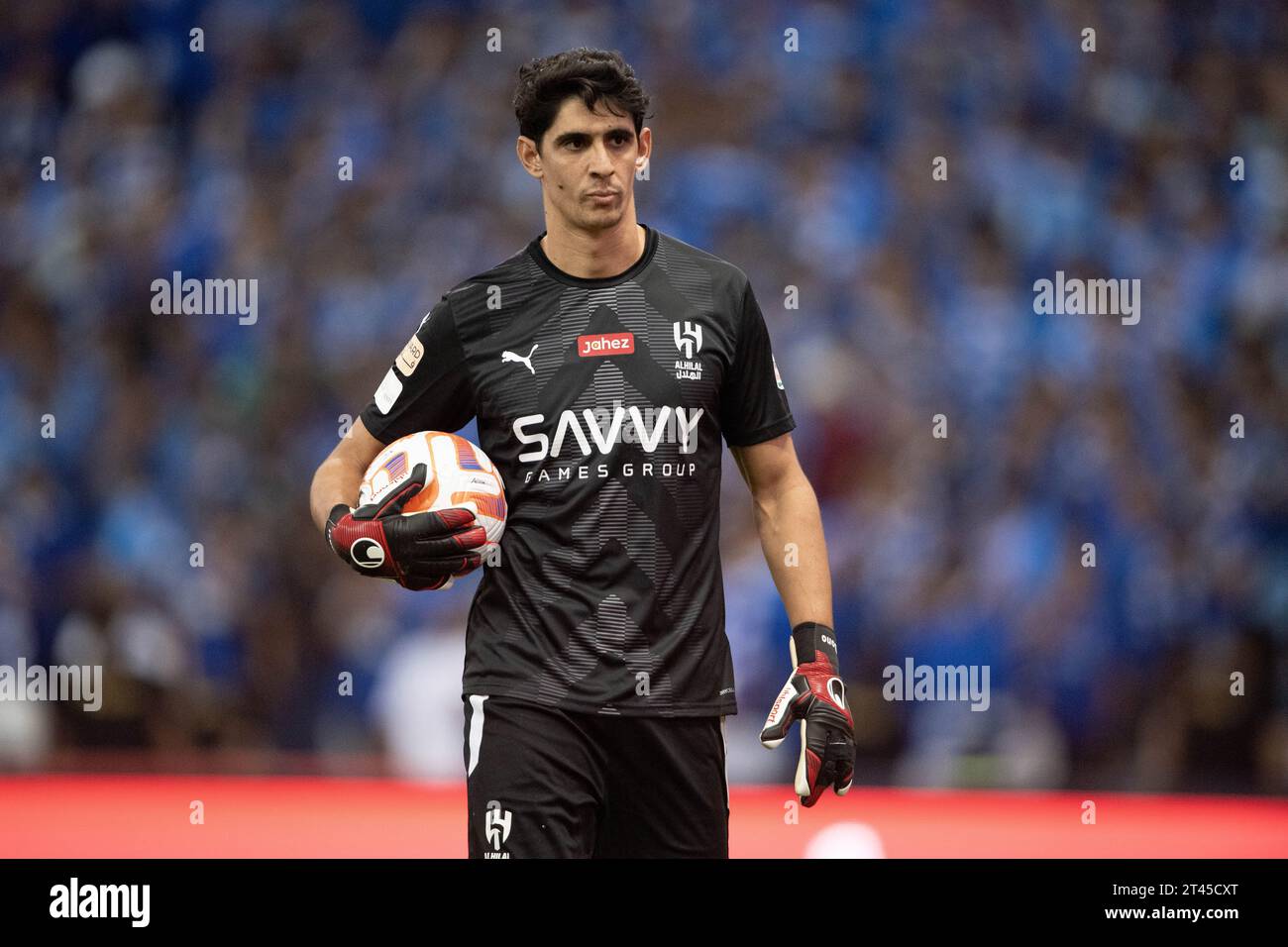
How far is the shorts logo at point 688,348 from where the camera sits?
11.6ft

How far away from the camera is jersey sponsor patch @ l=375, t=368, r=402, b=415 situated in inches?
147

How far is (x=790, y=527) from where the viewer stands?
142 inches

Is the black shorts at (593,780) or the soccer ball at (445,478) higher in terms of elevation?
the soccer ball at (445,478)

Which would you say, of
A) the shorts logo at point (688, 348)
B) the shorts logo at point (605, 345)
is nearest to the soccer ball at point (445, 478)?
the shorts logo at point (605, 345)

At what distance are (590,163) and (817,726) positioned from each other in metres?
1.36

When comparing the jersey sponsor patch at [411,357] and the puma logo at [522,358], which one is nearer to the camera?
the puma logo at [522,358]

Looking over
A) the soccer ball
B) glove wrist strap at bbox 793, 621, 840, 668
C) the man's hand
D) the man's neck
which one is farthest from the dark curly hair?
the man's hand

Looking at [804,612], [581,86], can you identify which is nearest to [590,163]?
[581,86]

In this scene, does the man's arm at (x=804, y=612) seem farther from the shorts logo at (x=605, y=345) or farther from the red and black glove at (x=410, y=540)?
the red and black glove at (x=410, y=540)

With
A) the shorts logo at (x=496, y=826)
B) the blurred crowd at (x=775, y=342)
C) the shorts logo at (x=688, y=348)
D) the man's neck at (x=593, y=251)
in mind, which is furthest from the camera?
the blurred crowd at (x=775, y=342)

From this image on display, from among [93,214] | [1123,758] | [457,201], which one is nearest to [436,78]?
[457,201]

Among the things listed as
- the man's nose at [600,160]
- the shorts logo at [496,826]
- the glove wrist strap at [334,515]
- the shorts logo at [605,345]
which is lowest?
the shorts logo at [496,826]

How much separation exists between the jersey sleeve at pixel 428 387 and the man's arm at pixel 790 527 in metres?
0.67

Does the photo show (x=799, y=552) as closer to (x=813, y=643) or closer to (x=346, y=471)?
(x=813, y=643)
